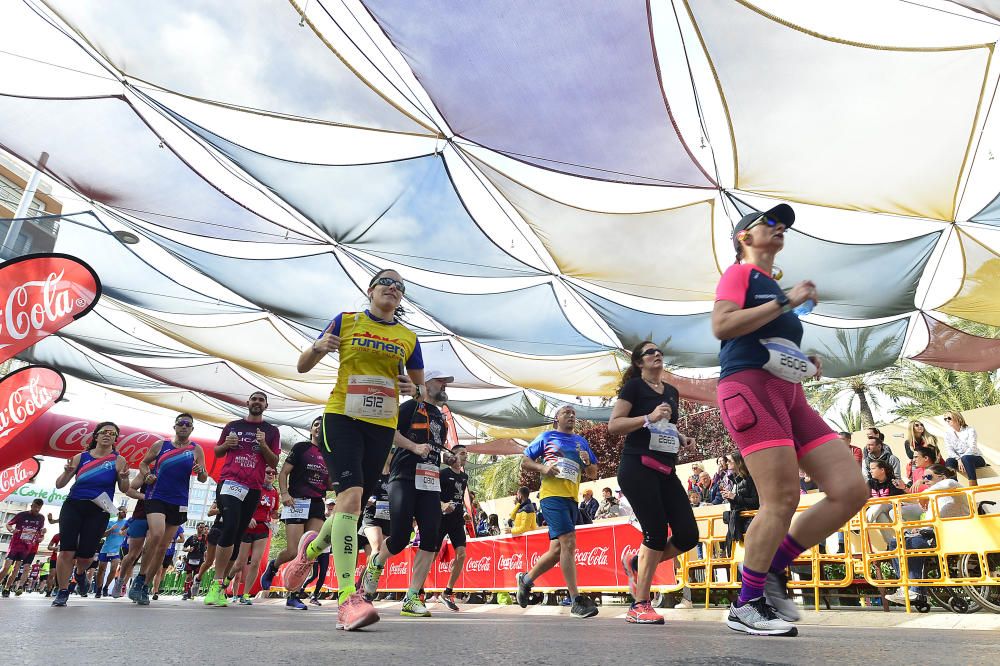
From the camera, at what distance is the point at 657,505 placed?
14.7 feet

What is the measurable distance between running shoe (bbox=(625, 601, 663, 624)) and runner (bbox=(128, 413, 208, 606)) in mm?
5451

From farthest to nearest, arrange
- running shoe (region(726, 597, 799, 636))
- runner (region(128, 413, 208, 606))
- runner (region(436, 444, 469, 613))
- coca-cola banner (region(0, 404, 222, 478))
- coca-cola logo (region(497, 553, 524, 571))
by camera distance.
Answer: coca-cola banner (region(0, 404, 222, 478))
coca-cola logo (region(497, 553, 524, 571))
runner (region(436, 444, 469, 613))
runner (region(128, 413, 208, 606))
running shoe (region(726, 597, 799, 636))

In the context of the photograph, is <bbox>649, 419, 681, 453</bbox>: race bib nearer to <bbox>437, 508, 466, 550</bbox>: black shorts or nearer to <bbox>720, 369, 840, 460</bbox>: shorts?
<bbox>720, 369, 840, 460</bbox>: shorts

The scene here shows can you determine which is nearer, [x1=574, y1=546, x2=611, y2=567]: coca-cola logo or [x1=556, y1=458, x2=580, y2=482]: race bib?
[x1=556, y1=458, x2=580, y2=482]: race bib

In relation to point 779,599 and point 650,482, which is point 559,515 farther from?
point 779,599

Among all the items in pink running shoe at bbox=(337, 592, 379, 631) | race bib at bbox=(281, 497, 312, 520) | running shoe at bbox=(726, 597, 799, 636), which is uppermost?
race bib at bbox=(281, 497, 312, 520)

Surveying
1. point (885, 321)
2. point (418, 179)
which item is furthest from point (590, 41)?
point (885, 321)

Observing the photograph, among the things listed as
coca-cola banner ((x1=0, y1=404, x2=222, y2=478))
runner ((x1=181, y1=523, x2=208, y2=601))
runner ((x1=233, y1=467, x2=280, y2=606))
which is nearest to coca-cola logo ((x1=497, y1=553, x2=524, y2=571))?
runner ((x1=233, y1=467, x2=280, y2=606))

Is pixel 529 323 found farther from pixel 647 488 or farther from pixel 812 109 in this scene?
pixel 647 488

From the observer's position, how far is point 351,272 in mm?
15547

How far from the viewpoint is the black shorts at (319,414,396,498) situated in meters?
3.41

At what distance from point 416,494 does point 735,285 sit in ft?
11.7

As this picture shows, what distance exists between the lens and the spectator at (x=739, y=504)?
7.07m

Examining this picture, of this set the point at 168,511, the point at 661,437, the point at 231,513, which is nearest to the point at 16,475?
the point at 168,511
